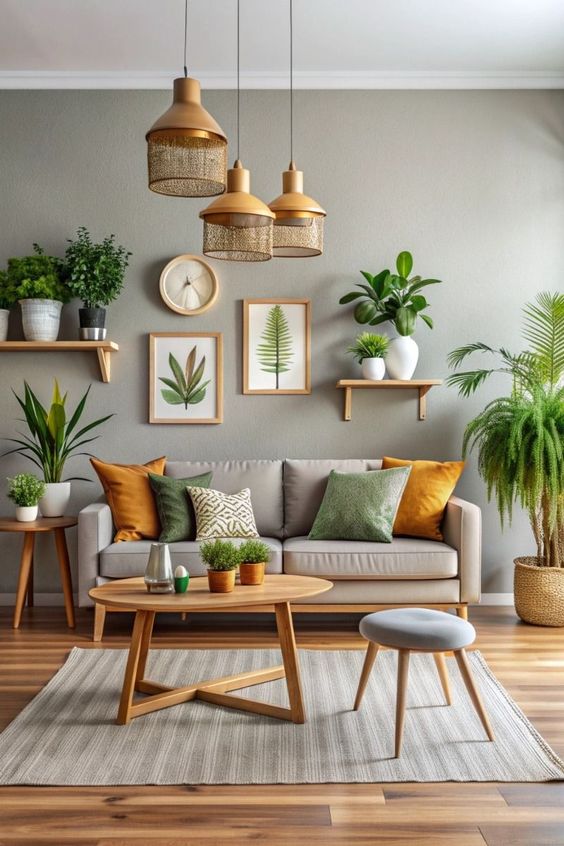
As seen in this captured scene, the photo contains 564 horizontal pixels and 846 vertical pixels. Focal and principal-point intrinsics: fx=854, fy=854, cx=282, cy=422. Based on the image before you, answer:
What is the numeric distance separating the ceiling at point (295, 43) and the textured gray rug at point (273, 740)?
3223mm

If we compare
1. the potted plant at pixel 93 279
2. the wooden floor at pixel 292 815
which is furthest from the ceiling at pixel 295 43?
the wooden floor at pixel 292 815

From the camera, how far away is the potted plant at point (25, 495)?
4.68 metres

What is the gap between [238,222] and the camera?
3.05 m

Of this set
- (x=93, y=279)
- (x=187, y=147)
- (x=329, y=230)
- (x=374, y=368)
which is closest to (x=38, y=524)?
(x=93, y=279)

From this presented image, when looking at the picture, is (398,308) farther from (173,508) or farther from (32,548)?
(32,548)

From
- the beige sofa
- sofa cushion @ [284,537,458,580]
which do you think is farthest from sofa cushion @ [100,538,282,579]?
sofa cushion @ [284,537,458,580]

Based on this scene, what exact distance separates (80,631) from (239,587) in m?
1.49

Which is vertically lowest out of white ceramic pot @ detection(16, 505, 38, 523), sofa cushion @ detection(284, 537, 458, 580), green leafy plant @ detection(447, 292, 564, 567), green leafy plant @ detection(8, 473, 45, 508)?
sofa cushion @ detection(284, 537, 458, 580)

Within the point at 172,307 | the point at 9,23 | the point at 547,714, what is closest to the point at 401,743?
the point at 547,714

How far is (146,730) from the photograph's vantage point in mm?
3031

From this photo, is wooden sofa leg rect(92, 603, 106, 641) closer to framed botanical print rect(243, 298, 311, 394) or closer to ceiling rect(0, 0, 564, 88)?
framed botanical print rect(243, 298, 311, 394)

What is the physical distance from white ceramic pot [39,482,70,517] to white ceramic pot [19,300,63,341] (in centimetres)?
85

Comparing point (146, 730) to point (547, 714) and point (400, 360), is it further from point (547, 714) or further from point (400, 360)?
point (400, 360)

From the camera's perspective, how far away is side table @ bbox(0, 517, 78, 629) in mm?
4516
